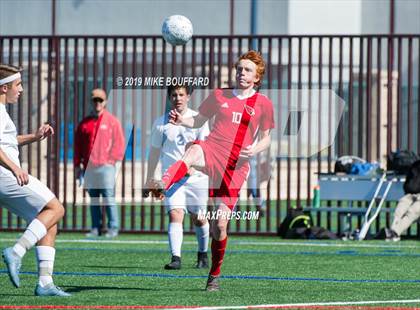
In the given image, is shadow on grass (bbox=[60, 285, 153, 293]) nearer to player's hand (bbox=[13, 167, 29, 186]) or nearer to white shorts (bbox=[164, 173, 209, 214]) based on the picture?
player's hand (bbox=[13, 167, 29, 186])

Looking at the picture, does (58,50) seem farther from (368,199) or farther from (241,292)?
(241,292)

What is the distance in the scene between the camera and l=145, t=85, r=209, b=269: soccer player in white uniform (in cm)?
1289

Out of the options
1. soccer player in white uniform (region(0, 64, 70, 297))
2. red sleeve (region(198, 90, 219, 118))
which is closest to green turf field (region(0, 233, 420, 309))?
soccer player in white uniform (region(0, 64, 70, 297))

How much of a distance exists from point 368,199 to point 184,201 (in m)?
5.38

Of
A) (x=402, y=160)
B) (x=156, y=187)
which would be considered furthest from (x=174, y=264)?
(x=402, y=160)

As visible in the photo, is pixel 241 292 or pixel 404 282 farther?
pixel 404 282

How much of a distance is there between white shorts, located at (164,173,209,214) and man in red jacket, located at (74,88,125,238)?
472 centimetres

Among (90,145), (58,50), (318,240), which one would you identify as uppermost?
(58,50)

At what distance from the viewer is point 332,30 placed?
83.7ft

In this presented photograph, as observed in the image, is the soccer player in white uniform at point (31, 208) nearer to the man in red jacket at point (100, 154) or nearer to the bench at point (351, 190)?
the man in red jacket at point (100, 154)

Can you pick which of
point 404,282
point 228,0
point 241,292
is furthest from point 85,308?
point 228,0

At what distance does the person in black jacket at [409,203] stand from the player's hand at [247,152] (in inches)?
272

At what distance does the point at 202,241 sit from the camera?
13.0m

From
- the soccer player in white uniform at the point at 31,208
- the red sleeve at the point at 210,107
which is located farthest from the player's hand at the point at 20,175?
the red sleeve at the point at 210,107
